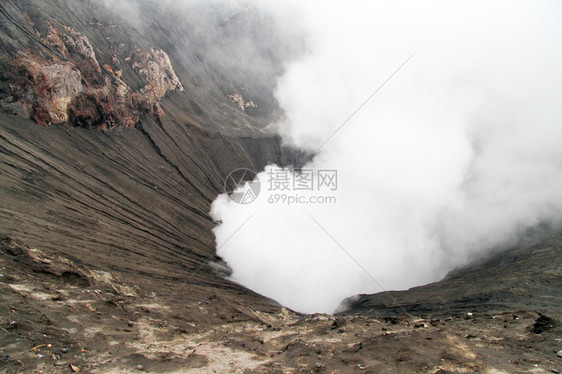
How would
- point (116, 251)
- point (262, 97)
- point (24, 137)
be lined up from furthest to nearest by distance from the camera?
point (262, 97) → point (24, 137) → point (116, 251)

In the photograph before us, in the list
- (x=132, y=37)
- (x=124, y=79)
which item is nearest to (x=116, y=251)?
(x=124, y=79)

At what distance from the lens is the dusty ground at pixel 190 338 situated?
871cm

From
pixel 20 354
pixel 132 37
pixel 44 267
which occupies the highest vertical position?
pixel 132 37

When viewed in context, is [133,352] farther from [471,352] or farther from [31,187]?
[31,187]

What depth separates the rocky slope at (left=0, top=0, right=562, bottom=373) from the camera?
32.7 feet

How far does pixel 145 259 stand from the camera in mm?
21391

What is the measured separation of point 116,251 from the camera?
20109mm

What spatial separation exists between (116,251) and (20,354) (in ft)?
43.8
